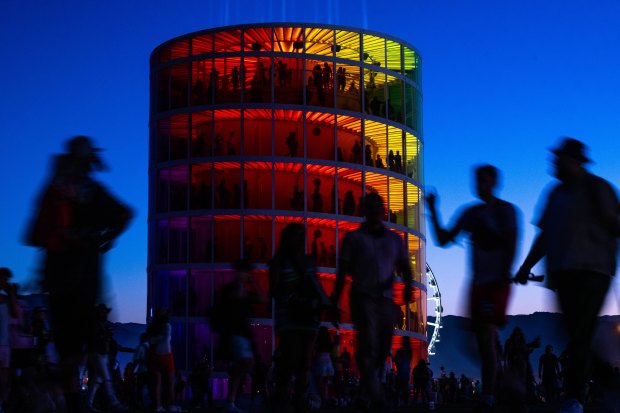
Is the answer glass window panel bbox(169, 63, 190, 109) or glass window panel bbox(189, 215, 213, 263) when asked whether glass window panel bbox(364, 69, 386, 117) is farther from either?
glass window panel bbox(189, 215, 213, 263)

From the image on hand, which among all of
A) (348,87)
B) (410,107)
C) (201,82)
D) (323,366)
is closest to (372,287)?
(323,366)

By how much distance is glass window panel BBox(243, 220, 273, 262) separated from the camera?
6078 cm

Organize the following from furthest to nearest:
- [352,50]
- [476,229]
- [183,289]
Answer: [352,50] → [183,289] → [476,229]

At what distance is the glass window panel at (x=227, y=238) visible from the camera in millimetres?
61375

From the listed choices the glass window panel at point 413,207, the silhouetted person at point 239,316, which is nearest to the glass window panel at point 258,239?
the glass window panel at point 413,207

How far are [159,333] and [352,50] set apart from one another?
165 feet

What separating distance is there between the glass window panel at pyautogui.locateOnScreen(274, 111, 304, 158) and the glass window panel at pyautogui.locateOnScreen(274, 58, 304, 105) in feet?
2.85

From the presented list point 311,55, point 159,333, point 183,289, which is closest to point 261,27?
point 311,55

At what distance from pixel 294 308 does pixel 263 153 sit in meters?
52.5

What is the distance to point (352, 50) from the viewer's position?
6625 cm

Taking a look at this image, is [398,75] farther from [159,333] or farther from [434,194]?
[434,194]

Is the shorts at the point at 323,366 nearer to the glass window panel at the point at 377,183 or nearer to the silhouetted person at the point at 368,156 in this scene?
the glass window panel at the point at 377,183

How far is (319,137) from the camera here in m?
63.9

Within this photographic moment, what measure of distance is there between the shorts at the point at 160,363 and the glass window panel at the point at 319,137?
1799 inches
